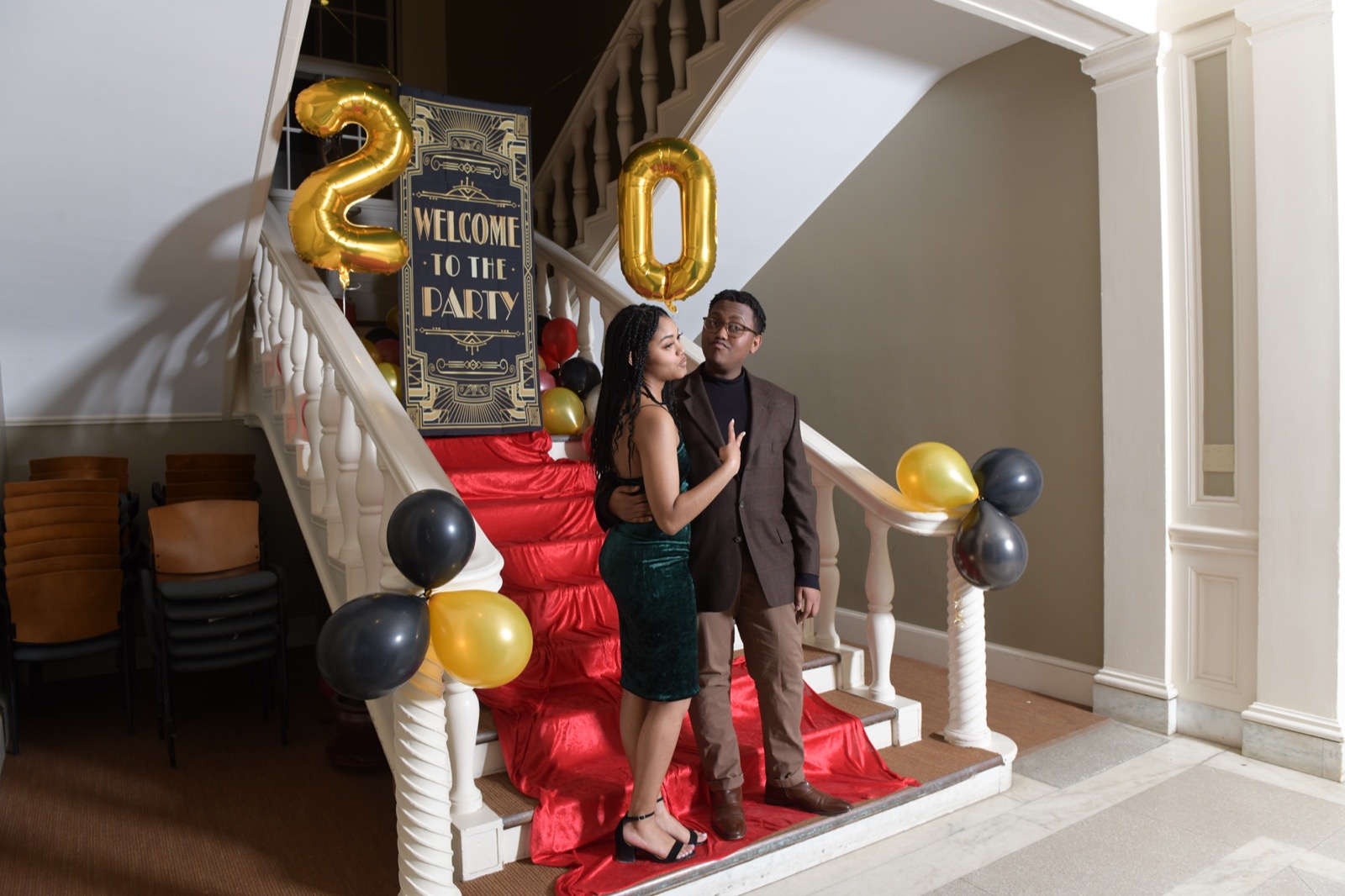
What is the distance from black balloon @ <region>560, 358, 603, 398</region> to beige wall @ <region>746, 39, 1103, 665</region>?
1.40 meters

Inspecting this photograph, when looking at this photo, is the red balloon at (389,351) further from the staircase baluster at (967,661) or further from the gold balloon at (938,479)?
the staircase baluster at (967,661)

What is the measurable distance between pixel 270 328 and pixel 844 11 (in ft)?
9.57

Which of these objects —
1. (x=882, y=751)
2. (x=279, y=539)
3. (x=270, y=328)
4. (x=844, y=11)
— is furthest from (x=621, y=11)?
(x=882, y=751)

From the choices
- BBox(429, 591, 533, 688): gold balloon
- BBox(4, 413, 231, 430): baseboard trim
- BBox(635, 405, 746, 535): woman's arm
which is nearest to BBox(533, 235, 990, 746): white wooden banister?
BBox(635, 405, 746, 535): woman's arm

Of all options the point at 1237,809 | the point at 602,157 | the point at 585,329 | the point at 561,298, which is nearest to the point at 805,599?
the point at 1237,809

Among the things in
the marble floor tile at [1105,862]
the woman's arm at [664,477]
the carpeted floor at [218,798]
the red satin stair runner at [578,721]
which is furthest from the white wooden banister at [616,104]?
the marble floor tile at [1105,862]

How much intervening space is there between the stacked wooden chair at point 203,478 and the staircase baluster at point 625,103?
272cm

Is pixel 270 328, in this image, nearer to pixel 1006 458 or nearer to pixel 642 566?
pixel 642 566

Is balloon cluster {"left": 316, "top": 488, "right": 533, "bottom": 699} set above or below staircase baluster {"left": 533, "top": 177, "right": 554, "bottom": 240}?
below

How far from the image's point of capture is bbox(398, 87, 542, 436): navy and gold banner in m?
4.13

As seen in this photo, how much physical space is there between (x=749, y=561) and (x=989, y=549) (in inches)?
37.6

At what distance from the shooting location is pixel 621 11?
677 cm

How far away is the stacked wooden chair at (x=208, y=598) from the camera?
377 centimetres

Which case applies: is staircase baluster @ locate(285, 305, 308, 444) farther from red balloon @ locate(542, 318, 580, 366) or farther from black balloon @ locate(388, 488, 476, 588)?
black balloon @ locate(388, 488, 476, 588)
